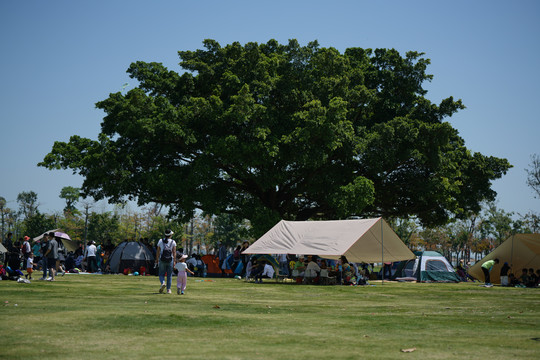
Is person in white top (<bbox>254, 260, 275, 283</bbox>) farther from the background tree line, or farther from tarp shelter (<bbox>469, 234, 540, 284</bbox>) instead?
the background tree line

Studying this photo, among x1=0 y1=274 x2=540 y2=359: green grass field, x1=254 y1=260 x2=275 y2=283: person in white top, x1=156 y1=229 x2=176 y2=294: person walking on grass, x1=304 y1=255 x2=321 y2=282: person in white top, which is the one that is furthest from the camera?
x1=254 y1=260 x2=275 y2=283: person in white top

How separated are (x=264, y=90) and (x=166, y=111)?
5948 millimetres

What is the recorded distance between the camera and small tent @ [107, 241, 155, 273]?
32.6m

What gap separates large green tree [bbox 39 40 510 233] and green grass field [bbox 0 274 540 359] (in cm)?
1952

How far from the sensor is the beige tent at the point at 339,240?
Answer: 25281mm

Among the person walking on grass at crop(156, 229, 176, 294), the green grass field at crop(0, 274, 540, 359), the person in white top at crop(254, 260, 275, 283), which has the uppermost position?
the person walking on grass at crop(156, 229, 176, 294)

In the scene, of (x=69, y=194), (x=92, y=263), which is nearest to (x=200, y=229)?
(x=69, y=194)

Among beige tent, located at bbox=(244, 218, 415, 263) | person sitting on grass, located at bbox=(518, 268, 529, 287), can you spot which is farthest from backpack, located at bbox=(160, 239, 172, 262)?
person sitting on grass, located at bbox=(518, 268, 529, 287)

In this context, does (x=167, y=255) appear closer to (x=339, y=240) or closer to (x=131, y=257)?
(x=339, y=240)

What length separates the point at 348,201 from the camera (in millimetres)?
33875

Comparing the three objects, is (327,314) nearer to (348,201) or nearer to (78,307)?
(78,307)

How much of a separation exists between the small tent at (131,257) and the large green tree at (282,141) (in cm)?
365

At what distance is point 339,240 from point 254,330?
16461 mm

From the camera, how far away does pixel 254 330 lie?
905cm
